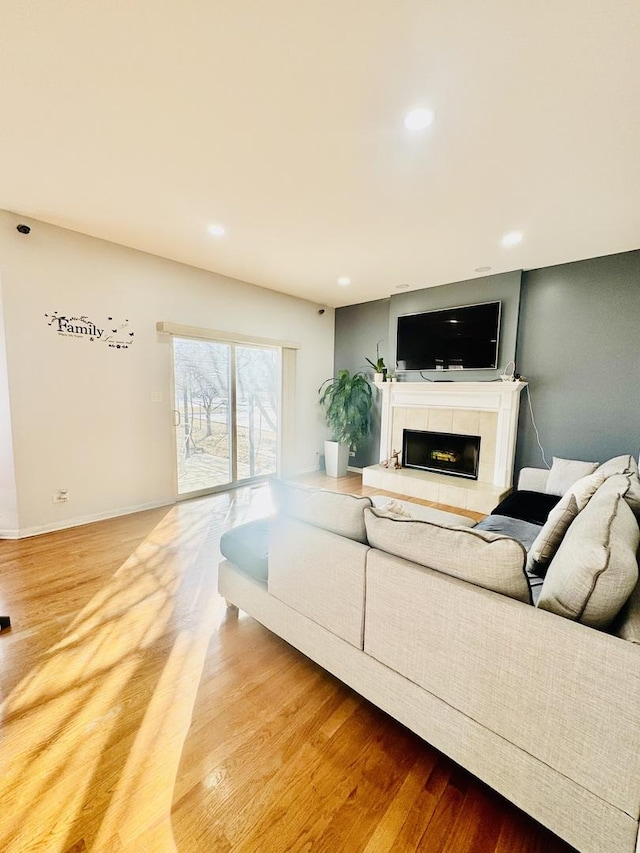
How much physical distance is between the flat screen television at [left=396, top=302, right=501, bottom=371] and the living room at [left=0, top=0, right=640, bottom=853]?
0.17 m

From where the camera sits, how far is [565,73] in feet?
4.99

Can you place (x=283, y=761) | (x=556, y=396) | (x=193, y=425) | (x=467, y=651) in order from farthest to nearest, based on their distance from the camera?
(x=193, y=425), (x=556, y=396), (x=283, y=761), (x=467, y=651)

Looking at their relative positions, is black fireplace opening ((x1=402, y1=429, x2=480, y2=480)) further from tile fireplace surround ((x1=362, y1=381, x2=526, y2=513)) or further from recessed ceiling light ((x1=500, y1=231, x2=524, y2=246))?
recessed ceiling light ((x1=500, y1=231, x2=524, y2=246))

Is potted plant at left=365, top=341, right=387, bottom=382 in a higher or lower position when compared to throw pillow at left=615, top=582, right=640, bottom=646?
higher

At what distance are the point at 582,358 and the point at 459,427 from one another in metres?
1.45

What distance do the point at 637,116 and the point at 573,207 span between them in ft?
3.03

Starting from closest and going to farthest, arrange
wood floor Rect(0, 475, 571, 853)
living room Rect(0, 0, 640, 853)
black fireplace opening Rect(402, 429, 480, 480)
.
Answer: wood floor Rect(0, 475, 571, 853)
living room Rect(0, 0, 640, 853)
black fireplace opening Rect(402, 429, 480, 480)

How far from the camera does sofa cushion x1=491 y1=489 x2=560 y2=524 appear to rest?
2709 mm

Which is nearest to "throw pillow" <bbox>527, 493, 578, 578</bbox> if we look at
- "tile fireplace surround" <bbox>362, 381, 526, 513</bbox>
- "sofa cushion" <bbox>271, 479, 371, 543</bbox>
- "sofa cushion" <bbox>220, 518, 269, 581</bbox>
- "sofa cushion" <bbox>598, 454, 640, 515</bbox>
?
"sofa cushion" <bbox>598, 454, 640, 515</bbox>

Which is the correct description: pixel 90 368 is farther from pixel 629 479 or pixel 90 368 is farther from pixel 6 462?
pixel 629 479

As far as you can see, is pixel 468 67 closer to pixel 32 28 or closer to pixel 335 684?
pixel 32 28

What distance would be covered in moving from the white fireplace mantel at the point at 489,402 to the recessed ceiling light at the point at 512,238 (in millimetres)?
1469

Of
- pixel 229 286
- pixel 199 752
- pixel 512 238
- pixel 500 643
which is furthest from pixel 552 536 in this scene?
pixel 229 286

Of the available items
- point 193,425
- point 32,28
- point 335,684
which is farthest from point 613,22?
point 193,425
